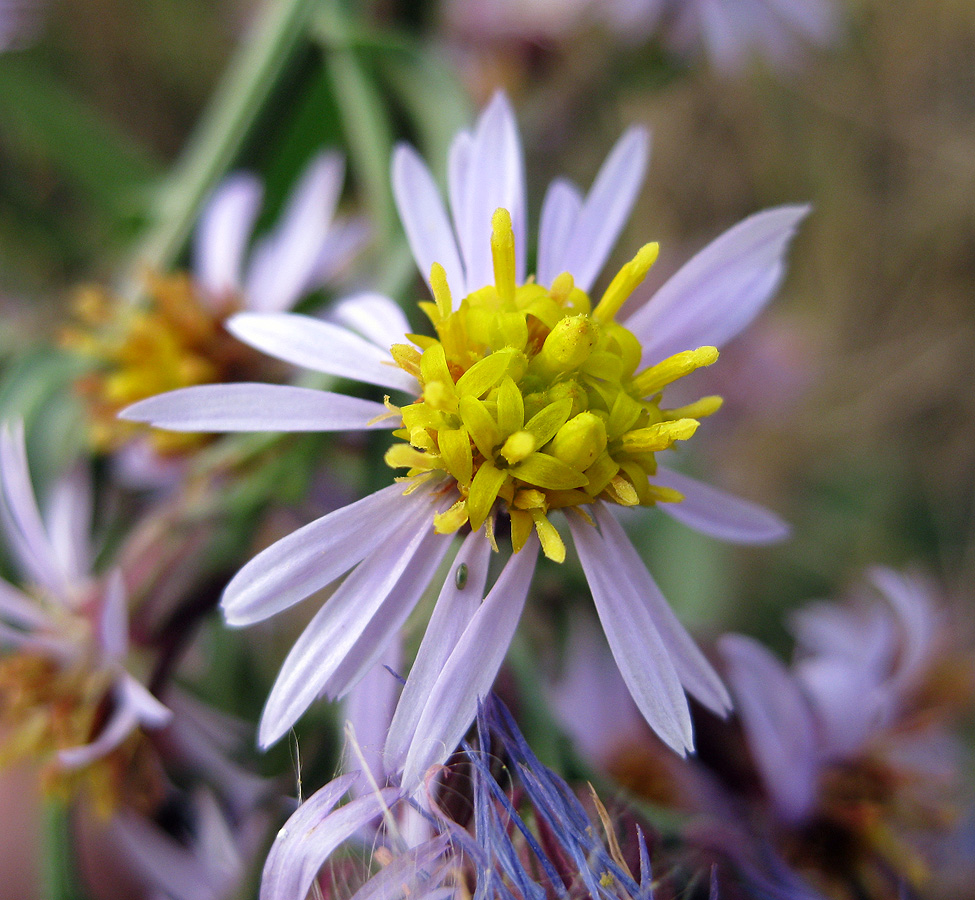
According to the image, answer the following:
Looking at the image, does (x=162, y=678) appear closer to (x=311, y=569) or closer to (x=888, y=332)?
(x=311, y=569)

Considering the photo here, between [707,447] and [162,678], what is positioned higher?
[162,678]

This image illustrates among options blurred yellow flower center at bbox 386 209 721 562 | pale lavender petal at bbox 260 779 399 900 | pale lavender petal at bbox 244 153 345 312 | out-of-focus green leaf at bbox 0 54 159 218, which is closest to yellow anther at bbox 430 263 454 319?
blurred yellow flower center at bbox 386 209 721 562

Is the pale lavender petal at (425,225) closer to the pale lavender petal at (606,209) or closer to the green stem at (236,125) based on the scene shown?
the pale lavender petal at (606,209)

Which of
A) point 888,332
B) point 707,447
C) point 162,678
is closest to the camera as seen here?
point 162,678

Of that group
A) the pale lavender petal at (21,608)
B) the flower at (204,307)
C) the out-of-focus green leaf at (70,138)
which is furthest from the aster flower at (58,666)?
the out-of-focus green leaf at (70,138)

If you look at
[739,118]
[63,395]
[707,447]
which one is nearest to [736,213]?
[739,118]

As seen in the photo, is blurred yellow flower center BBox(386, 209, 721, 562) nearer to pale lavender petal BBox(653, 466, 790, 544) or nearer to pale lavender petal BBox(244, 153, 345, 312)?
pale lavender petal BBox(653, 466, 790, 544)

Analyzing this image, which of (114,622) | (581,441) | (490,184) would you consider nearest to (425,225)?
(490,184)
